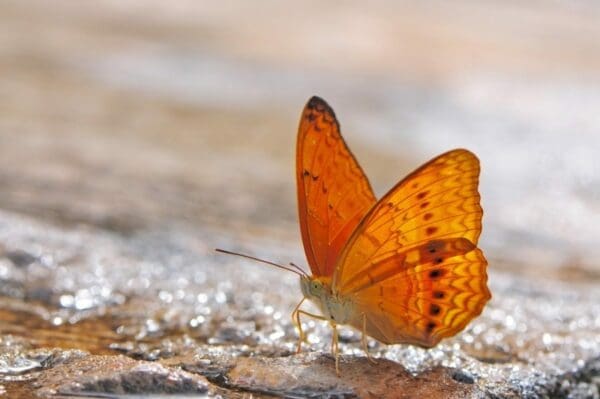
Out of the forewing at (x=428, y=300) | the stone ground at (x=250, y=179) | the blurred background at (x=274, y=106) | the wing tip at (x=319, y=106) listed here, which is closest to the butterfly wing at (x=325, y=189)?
the wing tip at (x=319, y=106)

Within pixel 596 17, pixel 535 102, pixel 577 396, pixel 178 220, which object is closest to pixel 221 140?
pixel 178 220

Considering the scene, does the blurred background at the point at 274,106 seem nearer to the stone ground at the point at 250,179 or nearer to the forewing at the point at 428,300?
the stone ground at the point at 250,179

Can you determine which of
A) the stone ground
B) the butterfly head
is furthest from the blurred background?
the butterfly head

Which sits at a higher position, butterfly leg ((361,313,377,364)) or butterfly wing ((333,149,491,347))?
butterfly wing ((333,149,491,347))

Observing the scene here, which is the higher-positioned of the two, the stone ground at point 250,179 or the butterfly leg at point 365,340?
the stone ground at point 250,179

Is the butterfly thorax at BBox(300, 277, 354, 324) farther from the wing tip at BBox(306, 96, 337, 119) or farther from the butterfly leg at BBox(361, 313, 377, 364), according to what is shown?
the wing tip at BBox(306, 96, 337, 119)

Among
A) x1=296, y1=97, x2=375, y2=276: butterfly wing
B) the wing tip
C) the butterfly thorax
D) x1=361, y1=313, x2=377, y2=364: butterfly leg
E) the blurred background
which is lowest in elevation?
x1=361, y1=313, x2=377, y2=364: butterfly leg

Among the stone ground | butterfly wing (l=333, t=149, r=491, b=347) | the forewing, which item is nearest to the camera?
butterfly wing (l=333, t=149, r=491, b=347)
